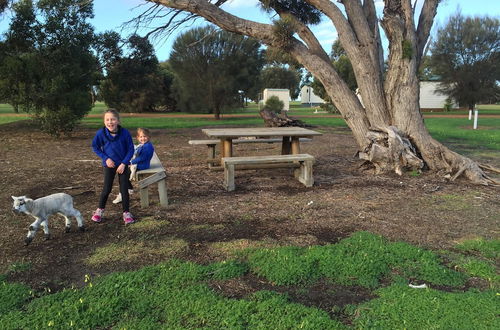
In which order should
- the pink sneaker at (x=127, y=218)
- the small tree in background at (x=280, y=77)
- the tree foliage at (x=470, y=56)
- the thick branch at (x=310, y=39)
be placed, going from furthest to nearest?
the small tree in background at (x=280, y=77)
the tree foliage at (x=470, y=56)
the thick branch at (x=310, y=39)
the pink sneaker at (x=127, y=218)

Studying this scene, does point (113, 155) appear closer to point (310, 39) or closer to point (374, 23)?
point (310, 39)

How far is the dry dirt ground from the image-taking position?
406 cm

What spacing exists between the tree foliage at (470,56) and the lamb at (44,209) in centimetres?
4063

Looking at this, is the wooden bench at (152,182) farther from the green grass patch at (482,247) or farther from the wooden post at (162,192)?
the green grass patch at (482,247)

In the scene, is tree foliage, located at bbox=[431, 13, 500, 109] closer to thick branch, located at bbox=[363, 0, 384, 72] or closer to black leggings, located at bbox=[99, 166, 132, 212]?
thick branch, located at bbox=[363, 0, 384, 72]

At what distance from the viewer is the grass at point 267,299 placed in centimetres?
285

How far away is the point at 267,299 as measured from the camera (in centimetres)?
315

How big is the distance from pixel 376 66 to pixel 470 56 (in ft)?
114

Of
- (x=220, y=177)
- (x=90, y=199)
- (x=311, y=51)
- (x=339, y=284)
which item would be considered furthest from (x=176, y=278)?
(x=311, y=51)

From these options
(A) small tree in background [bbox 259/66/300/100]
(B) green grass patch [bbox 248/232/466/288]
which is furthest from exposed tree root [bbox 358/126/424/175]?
(A) small tree in background [bbox 259/66/300/100]

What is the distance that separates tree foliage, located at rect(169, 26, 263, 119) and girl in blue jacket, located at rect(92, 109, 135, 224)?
70.7 feet

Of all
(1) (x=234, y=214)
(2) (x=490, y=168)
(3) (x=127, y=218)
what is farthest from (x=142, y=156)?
(2) (x=490, y=168)

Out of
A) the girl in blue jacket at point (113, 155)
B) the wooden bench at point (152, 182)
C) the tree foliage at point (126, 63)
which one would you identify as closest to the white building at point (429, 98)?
the tree foliage at point (126, 63)

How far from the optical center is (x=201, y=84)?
88.3 feet
